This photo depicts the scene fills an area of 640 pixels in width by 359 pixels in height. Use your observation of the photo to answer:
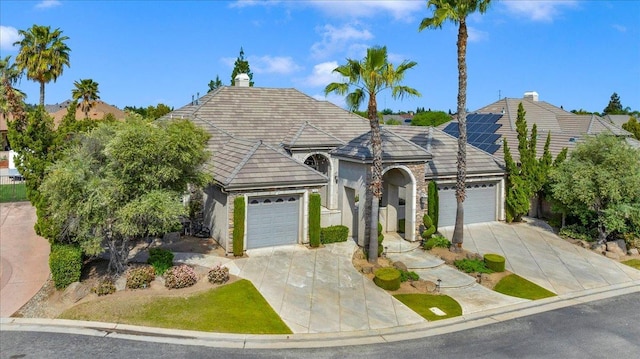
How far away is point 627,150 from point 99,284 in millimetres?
25124

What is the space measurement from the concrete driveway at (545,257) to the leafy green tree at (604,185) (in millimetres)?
1971

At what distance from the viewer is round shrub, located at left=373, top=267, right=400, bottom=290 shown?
1620 centimetres

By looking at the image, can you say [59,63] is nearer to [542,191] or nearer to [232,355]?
[232,355]

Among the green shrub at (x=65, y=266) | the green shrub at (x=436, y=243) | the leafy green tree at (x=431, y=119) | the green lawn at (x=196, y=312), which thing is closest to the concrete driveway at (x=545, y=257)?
the green shrub at (x=436, y=243)

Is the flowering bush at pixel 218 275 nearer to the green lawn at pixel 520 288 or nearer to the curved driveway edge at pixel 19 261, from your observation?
the curved driveway edge at pixel 19 261

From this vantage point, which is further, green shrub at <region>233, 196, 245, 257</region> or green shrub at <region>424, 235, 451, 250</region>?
green shrub at <region>424, 235, 451, 250</region>

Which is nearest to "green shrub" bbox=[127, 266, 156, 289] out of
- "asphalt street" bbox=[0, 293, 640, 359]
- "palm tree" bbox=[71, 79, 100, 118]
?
"asphalt street" bbox=[0, 293, 640, 359]

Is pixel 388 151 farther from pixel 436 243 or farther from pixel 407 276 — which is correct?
pixel 407 276

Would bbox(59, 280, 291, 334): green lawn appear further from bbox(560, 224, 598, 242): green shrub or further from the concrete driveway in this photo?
bbox(560, 224, 598, 242): green shrub

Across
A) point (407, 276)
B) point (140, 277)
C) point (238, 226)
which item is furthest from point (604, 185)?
point (140, 277)

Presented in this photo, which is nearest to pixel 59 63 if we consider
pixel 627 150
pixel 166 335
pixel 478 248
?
pixel 166 335

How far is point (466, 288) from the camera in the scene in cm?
1673

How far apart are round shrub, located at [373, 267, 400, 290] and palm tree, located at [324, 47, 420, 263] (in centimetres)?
155

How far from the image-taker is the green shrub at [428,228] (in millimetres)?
20797
